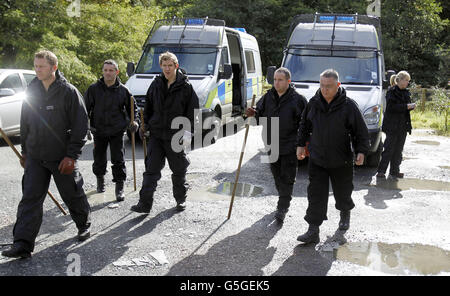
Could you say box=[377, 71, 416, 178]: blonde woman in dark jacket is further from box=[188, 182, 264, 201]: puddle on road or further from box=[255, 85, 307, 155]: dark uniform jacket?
box=[255, 85, 307, 155]: dark uniform jacket

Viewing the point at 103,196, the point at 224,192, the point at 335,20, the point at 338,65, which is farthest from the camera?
the point at 335,20

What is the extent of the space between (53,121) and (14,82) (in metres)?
7.13

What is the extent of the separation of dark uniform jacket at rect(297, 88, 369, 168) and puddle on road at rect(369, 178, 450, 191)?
2.94 metres

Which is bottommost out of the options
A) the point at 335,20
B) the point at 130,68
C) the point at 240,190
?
the point at 240,190

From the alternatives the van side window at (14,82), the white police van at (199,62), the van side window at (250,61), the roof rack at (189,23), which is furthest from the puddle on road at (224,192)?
the van side window at (250,61)

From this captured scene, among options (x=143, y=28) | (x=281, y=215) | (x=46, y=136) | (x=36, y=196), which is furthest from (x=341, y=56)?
(x=143, y=28)

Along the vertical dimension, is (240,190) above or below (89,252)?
below

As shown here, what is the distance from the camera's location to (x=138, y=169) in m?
8.77

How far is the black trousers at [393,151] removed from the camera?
841 centimetres

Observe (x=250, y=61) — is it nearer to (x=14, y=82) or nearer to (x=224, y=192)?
(x=14, y=82)

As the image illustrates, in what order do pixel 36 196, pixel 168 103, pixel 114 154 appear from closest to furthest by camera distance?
pixel 36 196
pixel 168 103
pixel 114 154

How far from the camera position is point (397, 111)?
27.3 feet

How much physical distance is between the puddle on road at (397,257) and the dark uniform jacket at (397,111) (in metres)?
3.50
